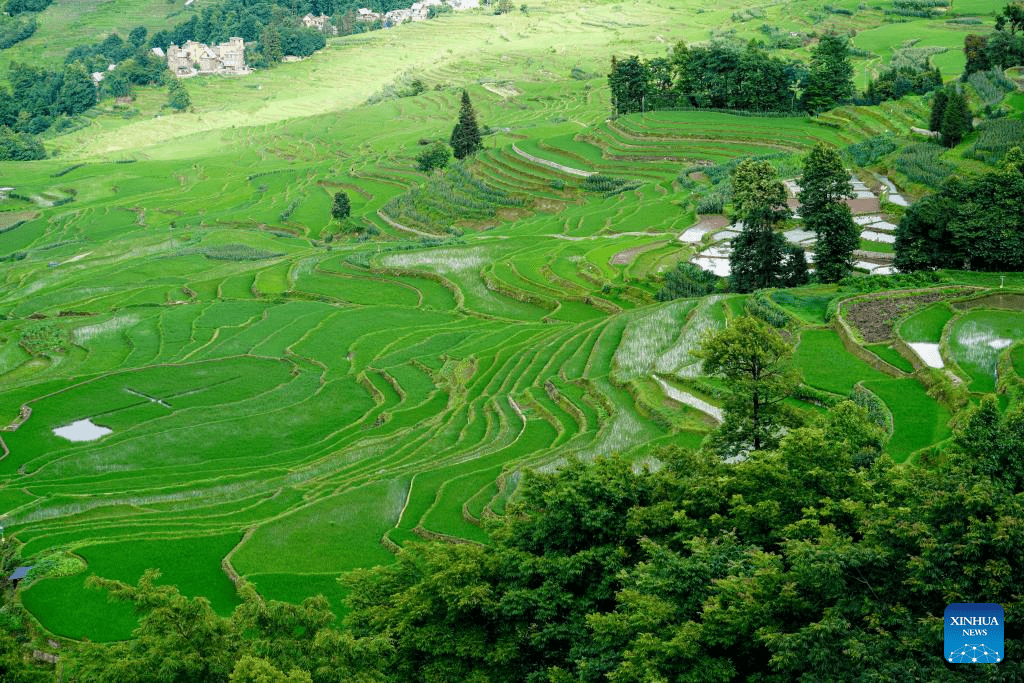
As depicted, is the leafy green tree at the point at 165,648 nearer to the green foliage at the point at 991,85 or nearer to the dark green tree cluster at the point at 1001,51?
the green foliage at the point at 991,85

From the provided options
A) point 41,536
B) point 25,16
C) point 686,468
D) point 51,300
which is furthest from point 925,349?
point 25,16

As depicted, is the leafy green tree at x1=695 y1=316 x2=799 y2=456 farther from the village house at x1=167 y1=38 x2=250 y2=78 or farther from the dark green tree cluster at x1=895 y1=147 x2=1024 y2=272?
the village house at x1=167 y1=38 x2=250 y2=78

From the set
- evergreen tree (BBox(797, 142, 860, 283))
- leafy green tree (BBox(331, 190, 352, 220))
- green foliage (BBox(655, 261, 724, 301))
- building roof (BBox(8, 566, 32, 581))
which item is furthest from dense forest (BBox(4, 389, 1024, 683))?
leafy green tree (BBox(331, 190, 352, 220))

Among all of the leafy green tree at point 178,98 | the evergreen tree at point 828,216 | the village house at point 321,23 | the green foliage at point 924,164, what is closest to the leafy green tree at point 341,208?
the green foliage at point 924,164

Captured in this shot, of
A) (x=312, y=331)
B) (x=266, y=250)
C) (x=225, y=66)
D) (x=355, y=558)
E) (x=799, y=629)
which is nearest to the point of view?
(x=799, y=629)

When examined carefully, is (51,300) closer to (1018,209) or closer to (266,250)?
(266,250)

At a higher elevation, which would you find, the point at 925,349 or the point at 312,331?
the point at 925,349

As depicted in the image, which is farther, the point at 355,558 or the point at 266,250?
the point at 266,250

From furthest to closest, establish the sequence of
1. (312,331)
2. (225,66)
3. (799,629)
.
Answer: (225,66) < (312,331) < (799,629)
